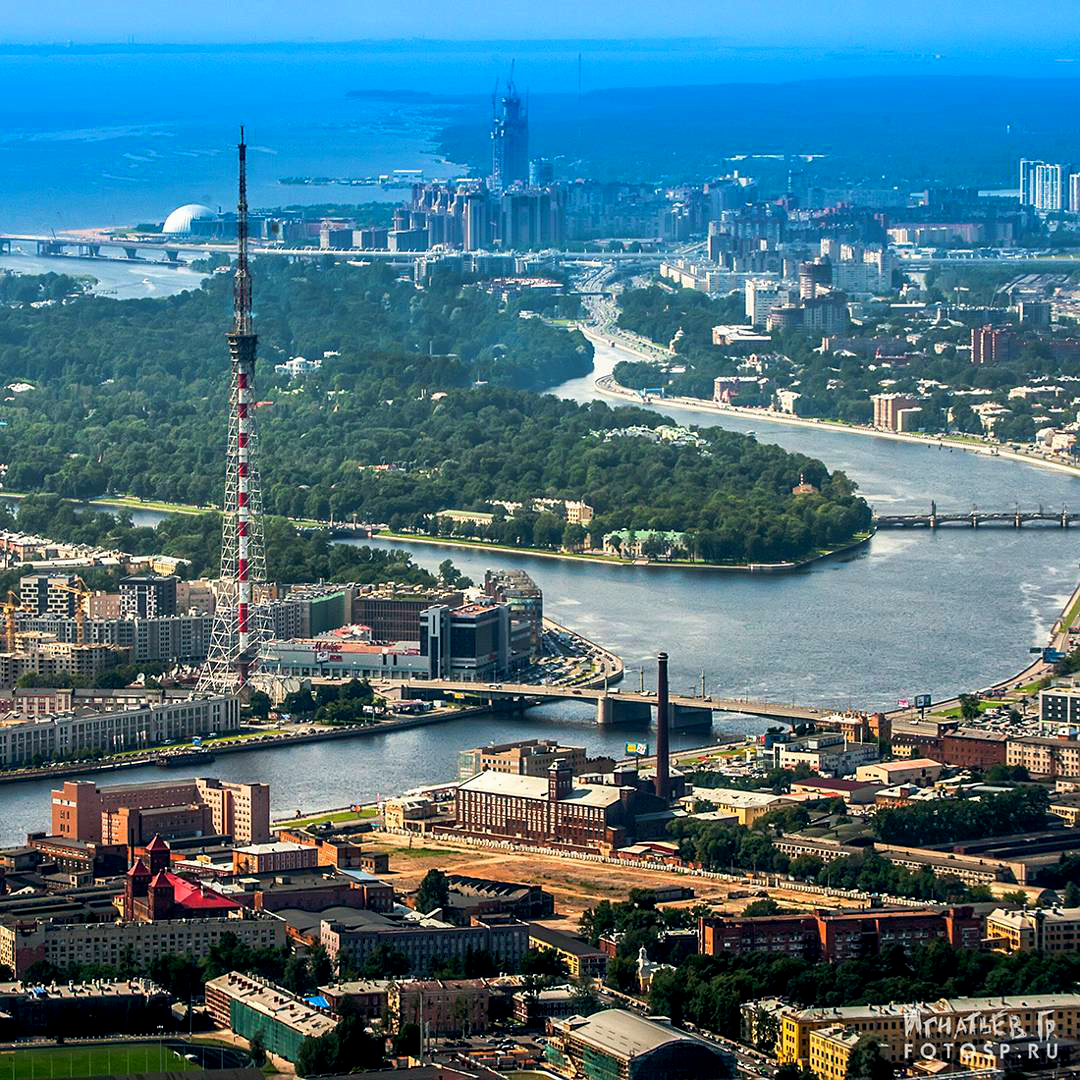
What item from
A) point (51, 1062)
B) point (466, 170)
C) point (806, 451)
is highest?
point (466, 170)

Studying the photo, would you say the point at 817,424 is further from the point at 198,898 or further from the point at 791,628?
the point at 198,898

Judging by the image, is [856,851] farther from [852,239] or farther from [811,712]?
[852,239]

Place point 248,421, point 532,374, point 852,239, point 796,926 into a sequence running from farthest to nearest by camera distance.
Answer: point 852,239, point 532,374, point 248,421, point 796,926

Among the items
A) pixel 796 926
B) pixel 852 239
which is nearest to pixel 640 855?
pixel 796 926

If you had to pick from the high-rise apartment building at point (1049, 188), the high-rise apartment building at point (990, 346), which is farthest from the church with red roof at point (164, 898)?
the high-rise apartment building at point (1049, 188)

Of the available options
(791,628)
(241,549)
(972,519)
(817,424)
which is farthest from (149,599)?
(817,424)

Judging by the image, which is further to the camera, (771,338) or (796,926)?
(771,338)
